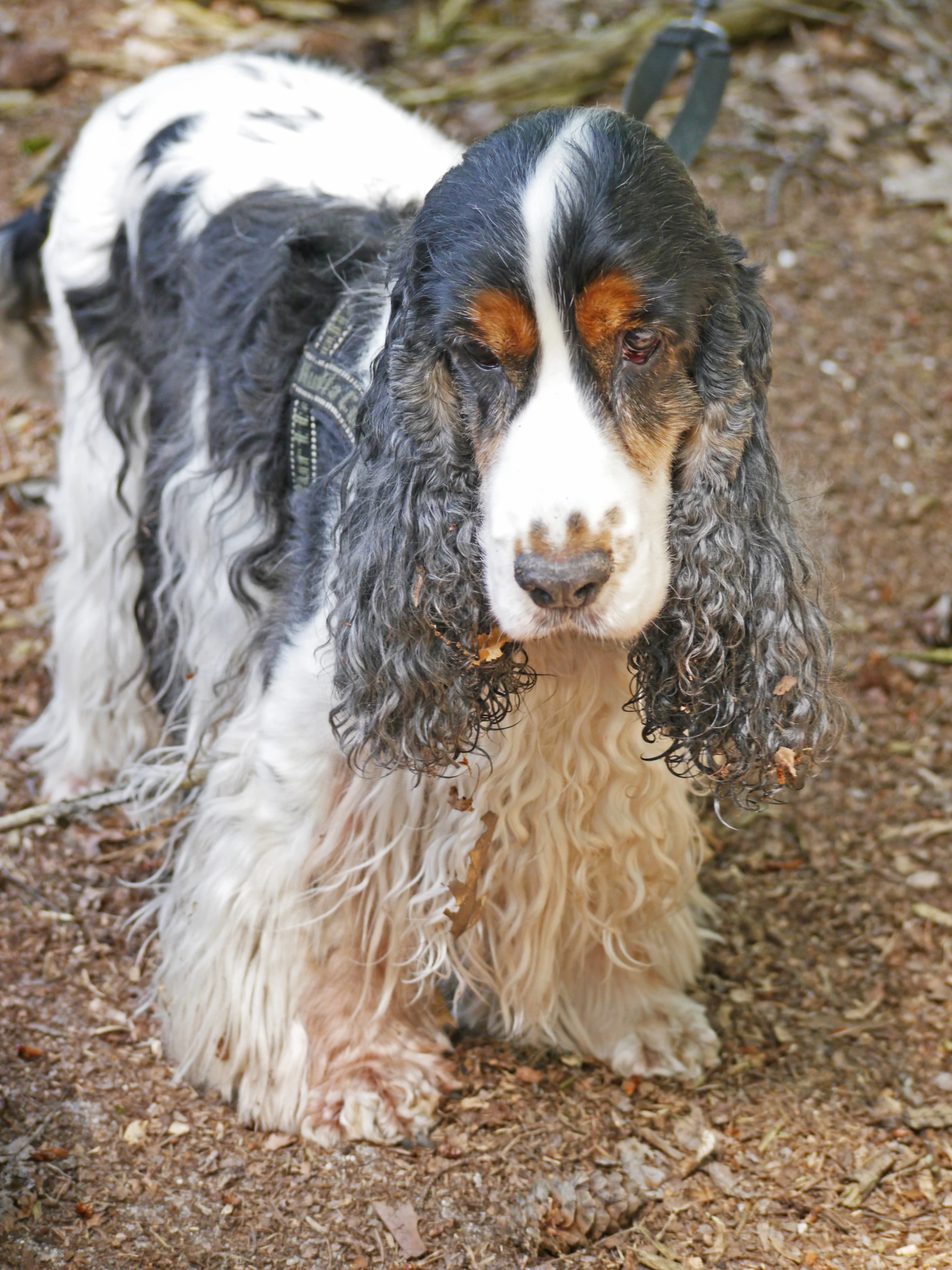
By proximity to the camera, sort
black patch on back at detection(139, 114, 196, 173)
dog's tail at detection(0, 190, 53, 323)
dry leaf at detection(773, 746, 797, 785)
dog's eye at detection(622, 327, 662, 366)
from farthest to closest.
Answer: dog's tail at detection(0, 190, 53, 323), black patch on back at detection(139, 114, 196, 173), dry leaf at detection(773, 746, 797, 785), dog's eye at detection(622, 327, 662, 366)

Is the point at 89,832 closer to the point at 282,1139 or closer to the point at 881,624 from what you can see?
the point at 282,1139

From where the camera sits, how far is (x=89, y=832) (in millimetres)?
3729

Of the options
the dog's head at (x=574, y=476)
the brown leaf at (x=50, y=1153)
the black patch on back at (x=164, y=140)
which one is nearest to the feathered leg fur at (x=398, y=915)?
the dog's head at (x=574, y=476)

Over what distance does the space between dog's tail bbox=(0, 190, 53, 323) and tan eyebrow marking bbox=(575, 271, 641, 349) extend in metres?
2.45

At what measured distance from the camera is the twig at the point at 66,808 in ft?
11.3

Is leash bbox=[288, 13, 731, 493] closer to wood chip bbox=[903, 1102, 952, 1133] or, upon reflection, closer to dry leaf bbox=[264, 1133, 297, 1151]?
dry leaf bbox=[264, 1133, 297, 1151]

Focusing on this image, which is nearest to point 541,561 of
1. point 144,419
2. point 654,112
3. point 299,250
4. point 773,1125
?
point 299,250

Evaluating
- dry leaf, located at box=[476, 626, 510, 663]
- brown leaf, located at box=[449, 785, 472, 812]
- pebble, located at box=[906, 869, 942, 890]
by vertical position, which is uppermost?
dry leaf, located at box=[476, 626, 510, 663]

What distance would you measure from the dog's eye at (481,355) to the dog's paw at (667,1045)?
1.67 metres

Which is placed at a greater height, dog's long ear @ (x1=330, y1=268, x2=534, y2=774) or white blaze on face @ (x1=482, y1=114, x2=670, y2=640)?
white blaze on face @ (x1=482, y1=114, x2=670, y2=640)

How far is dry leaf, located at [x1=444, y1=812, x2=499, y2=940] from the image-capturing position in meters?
2.82

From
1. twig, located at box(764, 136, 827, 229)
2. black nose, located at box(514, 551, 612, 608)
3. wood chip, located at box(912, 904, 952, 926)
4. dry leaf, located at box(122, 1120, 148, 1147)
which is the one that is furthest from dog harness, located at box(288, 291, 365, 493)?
twig, located at box(764, 136, 827, 229)

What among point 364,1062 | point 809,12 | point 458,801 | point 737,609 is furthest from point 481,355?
point 809,12

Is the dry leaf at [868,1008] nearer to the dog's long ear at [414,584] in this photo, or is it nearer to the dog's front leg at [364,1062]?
the dog's front leg at [364,1062]
